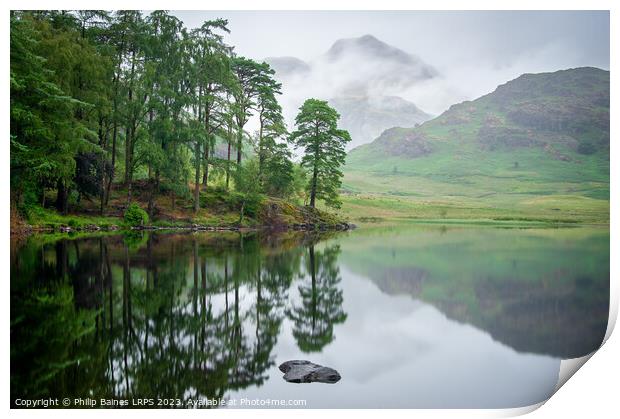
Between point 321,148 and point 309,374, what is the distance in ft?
120

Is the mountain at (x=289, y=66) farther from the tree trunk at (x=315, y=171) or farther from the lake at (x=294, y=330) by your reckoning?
the tree trunk at (x=315, y=171)

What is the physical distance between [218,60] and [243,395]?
91.5ft

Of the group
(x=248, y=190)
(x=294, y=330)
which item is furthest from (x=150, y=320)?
(x=248, y=190)

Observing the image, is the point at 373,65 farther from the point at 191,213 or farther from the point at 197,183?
the point at 191,213

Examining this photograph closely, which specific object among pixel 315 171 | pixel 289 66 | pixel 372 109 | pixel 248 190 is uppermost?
pixel 372 109

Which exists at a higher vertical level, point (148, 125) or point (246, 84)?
point (246, 84)

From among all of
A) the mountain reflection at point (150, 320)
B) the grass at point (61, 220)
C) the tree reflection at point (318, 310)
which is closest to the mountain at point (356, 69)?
the tree reflection at point (318, 310)

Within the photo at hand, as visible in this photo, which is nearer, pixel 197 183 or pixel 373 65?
pixel 373 65

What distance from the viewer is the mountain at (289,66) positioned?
46.5ft

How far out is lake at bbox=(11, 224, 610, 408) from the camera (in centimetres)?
637

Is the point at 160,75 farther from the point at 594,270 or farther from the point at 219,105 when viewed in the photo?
the point at 594,270

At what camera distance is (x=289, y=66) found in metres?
15.0
